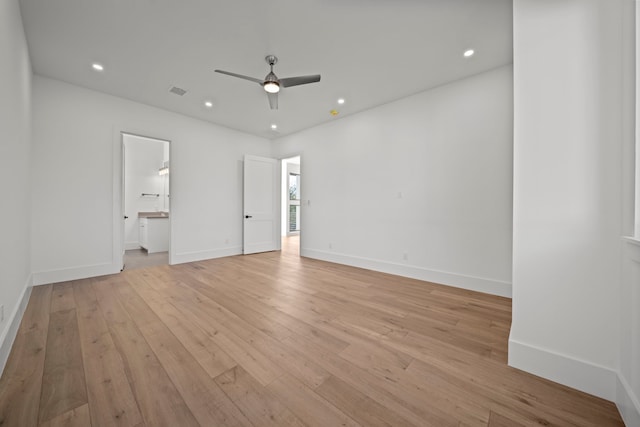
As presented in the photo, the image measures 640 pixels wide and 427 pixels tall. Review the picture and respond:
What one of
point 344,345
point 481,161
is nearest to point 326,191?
point 481,161

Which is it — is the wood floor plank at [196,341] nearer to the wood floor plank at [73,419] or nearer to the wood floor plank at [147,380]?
the wood floor plank at [147,380]

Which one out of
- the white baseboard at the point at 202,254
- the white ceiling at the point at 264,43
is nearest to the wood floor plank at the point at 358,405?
the white ceiling at the point at 264,43

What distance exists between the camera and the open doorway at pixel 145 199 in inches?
216

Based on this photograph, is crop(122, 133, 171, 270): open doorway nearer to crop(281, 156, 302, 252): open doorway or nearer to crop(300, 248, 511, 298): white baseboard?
crop(281, 156, 302, 252): open doorway

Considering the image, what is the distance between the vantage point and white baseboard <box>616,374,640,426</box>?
3.35 ft

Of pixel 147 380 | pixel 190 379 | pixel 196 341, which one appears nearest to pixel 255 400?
pixel 190 379

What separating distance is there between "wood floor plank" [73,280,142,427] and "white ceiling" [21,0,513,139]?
282 centimetres

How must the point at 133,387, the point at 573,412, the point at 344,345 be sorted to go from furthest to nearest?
the point at 344,345
the point at 133,387
the point at 573,412

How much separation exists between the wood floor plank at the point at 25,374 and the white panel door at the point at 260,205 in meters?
3.31

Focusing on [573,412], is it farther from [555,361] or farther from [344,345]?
[344,345]

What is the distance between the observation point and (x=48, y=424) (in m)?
1.09

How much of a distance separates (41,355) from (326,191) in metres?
4.04

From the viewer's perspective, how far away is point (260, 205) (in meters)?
5.51

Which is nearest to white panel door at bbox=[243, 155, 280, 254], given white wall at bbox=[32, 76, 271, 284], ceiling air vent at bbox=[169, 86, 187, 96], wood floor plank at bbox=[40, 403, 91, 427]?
white wall at bbox=[32, 76, 271, 284]
